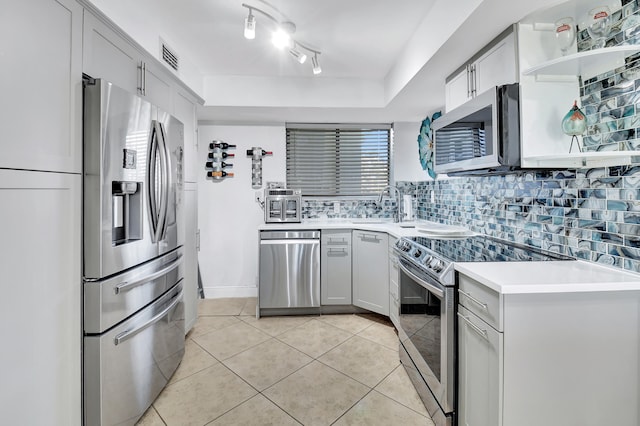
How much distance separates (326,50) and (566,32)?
1.69 m

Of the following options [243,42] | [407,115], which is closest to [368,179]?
[407,115]

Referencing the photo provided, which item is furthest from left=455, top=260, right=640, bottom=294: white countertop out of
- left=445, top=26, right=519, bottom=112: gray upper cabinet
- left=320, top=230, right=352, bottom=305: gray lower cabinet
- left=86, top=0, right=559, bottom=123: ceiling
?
left=320, top=230, right=352, bottom=305: gray lower cabinet

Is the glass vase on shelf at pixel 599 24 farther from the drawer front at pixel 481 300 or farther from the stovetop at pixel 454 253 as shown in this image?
the drawer front at pixel 481 300

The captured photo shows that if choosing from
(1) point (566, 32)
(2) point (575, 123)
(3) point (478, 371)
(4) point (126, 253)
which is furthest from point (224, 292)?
(1) point (566, 32)

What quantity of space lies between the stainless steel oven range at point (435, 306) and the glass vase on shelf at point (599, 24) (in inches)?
42.7

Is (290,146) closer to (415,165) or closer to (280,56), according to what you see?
(280,56)

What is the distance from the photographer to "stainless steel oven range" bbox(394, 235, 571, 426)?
1499 millimetres

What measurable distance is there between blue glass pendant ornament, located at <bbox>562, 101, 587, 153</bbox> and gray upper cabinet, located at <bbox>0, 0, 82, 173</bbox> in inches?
91.0

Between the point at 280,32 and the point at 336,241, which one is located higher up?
the point at 280,32

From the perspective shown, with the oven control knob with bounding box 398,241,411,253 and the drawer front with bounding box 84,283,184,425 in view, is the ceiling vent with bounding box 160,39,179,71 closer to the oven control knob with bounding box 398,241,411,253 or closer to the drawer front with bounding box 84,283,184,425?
the drawer front with bounding box 84,283,184,425

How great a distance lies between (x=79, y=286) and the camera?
1399 mm

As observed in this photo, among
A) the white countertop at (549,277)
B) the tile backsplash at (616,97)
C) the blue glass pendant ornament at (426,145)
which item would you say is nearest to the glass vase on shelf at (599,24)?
the tile backsplash at (616,97)

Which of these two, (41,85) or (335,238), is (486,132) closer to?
(335,238)

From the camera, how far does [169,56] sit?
2320 millimetres
